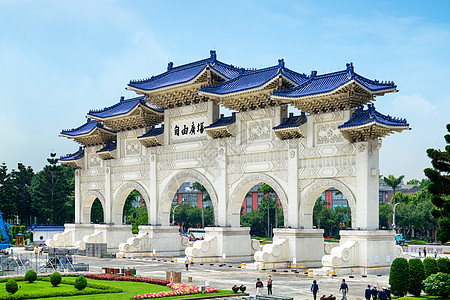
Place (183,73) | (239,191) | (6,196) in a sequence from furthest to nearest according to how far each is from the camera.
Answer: (6,196) → (183,73) → (239,191)

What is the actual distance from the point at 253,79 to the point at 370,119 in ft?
28.9

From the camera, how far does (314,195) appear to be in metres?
33.0

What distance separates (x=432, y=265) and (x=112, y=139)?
99.0 ft

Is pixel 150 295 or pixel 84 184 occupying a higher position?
pixel 84 184

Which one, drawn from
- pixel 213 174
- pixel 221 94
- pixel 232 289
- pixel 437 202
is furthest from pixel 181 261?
pixel 437 202

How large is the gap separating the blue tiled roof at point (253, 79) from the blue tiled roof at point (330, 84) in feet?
4.06

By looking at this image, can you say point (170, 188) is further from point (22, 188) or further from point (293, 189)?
point (22, 188)

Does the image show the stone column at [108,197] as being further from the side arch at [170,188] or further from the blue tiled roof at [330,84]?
the blue tiled roof at [330,84]

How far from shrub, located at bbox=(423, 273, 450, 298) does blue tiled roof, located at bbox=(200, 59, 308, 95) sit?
586 inches

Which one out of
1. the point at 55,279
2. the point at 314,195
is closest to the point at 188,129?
the point at 314,195

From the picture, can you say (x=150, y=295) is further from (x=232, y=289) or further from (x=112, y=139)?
(x=112, y=139)

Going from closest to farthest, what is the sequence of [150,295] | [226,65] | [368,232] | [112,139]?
1. [150,295]
2. [368,232]
3. [226,65]
4. [112,139]

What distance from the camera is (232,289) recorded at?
2464 centimetres

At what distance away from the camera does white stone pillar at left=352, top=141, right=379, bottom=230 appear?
30.3 m
